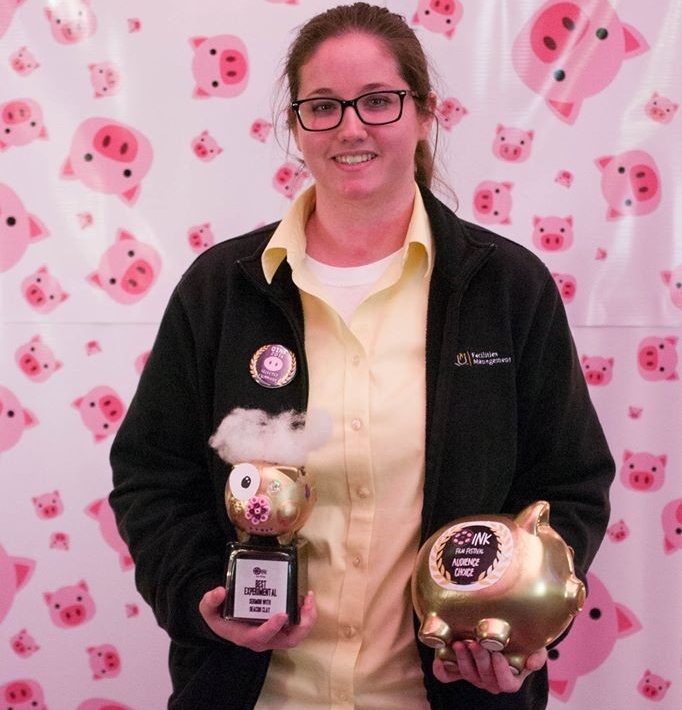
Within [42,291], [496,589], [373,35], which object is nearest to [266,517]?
[496,589]

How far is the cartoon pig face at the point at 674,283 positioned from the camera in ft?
6.78

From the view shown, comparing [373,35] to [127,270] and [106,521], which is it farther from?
[106,521]

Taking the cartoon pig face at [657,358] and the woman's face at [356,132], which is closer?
the woman's face at [356,132]

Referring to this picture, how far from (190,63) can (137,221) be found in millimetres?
381

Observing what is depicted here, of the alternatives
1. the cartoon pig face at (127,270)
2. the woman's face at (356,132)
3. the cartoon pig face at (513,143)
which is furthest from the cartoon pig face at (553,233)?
the cartoon pig face at (127,270)

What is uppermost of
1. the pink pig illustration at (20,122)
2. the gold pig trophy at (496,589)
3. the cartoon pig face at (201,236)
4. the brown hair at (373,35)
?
the brown hair at (373,35)

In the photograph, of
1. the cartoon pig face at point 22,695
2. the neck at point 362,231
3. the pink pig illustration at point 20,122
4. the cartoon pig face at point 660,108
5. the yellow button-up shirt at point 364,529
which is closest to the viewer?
the yellow button-up shirt at point 364,529

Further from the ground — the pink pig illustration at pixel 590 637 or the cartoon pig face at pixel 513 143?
the cartoon pig face at pixel 513 143

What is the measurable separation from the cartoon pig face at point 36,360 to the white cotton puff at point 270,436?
3.21ft

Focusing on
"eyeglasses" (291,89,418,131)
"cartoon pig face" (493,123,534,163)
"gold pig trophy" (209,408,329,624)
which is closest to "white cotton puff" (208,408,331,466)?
"gold pig trophy" (209,408,329,624)

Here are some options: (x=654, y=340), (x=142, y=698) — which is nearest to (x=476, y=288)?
(x=654, y=340)

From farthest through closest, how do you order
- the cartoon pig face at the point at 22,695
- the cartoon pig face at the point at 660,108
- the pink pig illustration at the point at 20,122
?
the cartoon pig face at the point at 22,695 → the pink pig illustration at the point at 20,122 → the cartoon pig face at the point at 660,108

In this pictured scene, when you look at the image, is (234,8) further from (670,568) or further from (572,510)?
(670,568)

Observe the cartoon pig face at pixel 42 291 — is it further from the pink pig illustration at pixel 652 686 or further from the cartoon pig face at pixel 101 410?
the pink pig illustration at pixel 652 686
